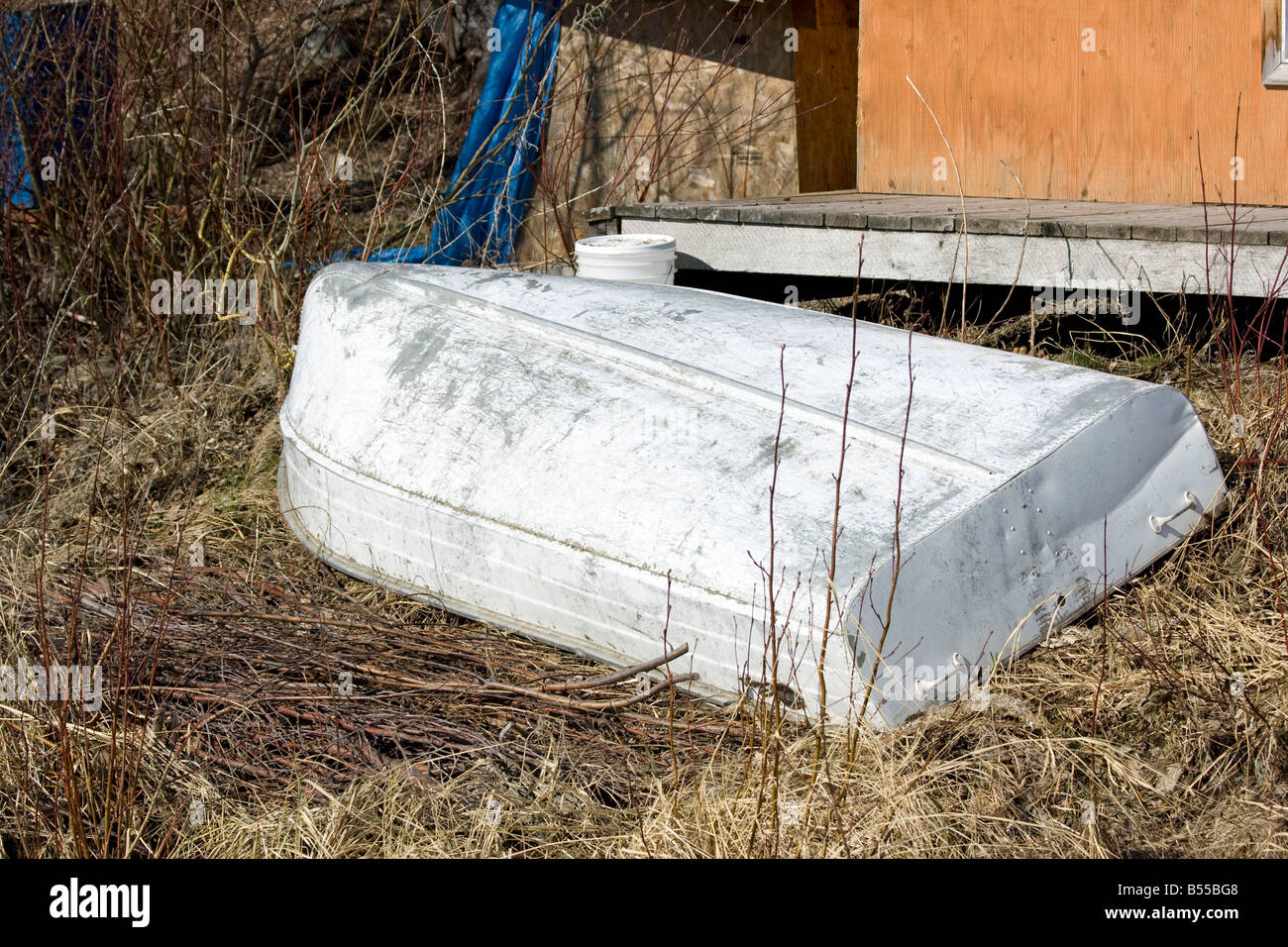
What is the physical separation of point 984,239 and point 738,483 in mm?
2068

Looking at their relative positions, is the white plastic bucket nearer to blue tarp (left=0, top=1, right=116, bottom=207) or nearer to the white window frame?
the white window frame

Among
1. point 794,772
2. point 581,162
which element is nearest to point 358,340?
point 794,772

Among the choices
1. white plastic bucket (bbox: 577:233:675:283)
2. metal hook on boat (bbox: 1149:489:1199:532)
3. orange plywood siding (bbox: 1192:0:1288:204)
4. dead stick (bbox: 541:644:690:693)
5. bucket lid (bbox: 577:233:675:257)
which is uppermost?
orange plywood siding (bbox: 1192:0:1288:204)

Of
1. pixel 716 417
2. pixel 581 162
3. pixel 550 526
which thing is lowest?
pixel 550 526

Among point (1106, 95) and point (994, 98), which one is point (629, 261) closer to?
point (994, 98)

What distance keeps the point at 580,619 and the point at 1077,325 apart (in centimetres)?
311

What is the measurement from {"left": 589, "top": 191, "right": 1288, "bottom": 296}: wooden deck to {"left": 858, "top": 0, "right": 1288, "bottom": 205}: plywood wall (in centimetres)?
16

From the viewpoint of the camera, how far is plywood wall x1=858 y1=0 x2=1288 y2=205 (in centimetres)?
482

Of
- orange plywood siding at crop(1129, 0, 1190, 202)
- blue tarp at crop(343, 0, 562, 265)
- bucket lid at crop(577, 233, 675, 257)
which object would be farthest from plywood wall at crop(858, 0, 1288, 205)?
blue tarp at crop(343, 0, 562, 265)

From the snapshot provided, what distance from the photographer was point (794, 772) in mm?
2703

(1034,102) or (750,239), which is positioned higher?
(1034,102)
